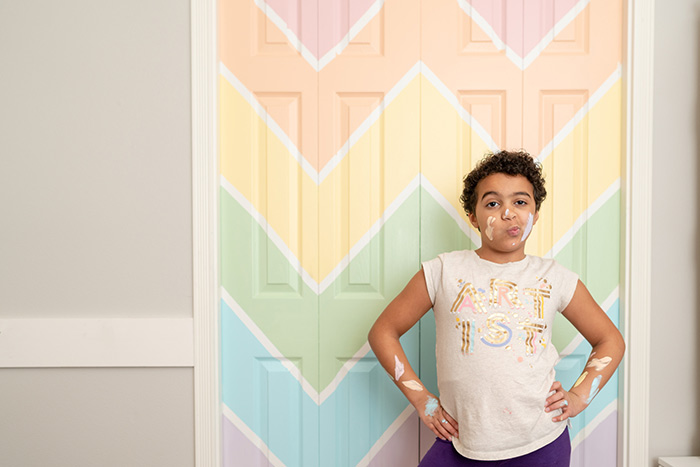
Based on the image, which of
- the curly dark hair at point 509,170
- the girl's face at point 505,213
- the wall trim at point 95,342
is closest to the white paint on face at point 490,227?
the girl's face at point 505,213

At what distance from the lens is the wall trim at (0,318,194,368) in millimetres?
1542

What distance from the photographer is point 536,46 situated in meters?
1.60

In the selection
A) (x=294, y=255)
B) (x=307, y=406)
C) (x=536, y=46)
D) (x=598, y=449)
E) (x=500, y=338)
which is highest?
(x=536, y=46)

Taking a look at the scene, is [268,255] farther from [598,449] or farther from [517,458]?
[598,449]

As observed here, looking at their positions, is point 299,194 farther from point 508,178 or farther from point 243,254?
point 508,178

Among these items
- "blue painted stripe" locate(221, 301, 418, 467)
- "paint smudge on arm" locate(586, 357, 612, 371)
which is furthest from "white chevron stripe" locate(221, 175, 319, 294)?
"paint smudge on arm" locate(586, 357, 612, 371)

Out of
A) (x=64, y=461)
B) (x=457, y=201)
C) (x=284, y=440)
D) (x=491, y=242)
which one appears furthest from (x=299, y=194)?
(x=64, y=461)

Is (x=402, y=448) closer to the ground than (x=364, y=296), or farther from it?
closer to the ground

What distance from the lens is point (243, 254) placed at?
161 cm

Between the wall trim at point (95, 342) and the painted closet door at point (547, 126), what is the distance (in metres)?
0.82

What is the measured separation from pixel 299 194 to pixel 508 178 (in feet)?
2.25

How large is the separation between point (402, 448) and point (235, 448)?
1.83 ft

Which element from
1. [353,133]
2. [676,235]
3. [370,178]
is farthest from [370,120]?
[676,235]

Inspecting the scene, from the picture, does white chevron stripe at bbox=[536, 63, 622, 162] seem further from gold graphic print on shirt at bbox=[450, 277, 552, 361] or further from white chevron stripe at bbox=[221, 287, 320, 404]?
white chevron stripe at bbox=[221, 287, 320, 404]
